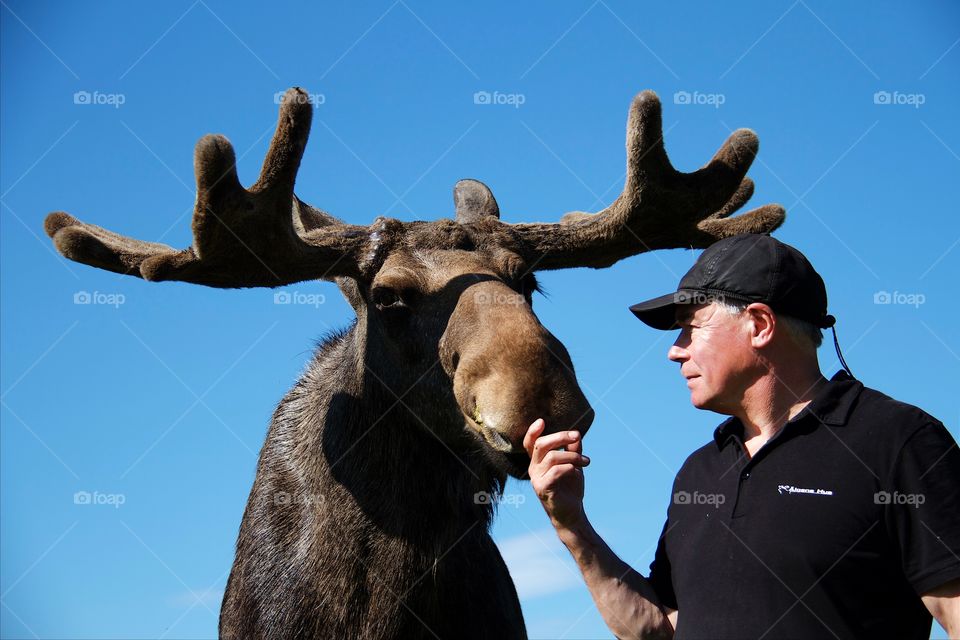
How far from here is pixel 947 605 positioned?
125 inches

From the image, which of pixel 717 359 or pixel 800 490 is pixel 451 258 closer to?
pixel 717 359

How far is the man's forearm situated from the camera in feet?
13.1

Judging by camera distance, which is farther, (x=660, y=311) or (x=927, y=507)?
(x=660, y=311)

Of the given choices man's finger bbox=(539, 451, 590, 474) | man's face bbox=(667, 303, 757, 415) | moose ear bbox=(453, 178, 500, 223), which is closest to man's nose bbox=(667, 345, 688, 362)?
man's face bbox=(667, 303, 757, 415)

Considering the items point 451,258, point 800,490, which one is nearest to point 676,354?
point 800,490

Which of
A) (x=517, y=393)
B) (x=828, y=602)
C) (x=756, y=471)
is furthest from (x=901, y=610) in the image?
(x=517, y=393)

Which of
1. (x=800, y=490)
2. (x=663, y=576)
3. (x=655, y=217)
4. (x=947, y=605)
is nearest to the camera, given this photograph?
(x=947, y=605)

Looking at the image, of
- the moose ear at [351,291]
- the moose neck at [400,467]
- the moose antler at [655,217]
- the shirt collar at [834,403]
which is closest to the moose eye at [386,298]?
the moose neck at [400,467]

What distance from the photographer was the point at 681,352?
4.07m

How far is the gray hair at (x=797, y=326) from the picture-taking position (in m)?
3.81

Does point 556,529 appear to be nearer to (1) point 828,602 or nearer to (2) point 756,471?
(2) point 756,471

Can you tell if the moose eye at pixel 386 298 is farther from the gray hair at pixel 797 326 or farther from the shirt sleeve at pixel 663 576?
the gray hair at pixel 797 326

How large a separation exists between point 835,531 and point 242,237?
14.6 ft

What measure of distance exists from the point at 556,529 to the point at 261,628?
10.8 feet
